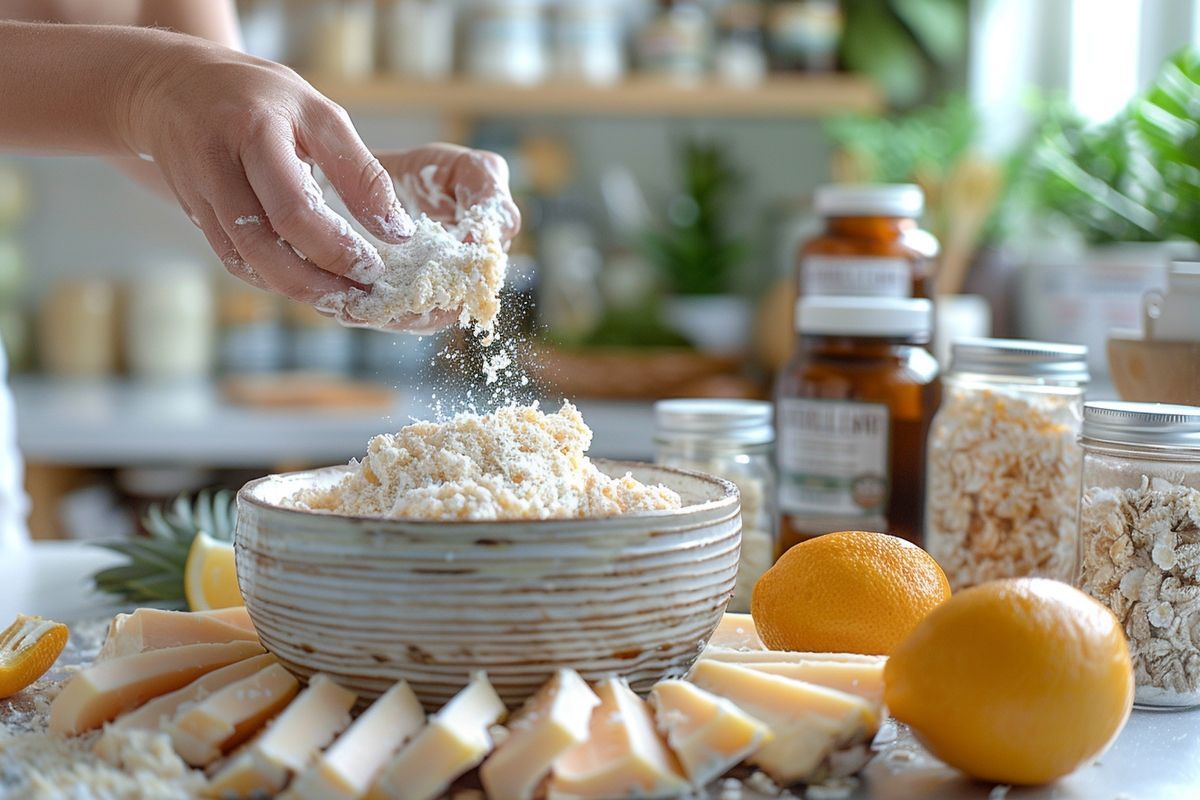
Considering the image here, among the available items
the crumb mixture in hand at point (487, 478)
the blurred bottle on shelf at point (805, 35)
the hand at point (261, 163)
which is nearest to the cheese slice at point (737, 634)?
the crumb mixture in hand at point (487, 478)

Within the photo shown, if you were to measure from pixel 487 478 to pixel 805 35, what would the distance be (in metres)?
2.49

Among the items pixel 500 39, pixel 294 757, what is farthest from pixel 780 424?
pixel 500 39

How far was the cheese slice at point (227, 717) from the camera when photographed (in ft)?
2.17

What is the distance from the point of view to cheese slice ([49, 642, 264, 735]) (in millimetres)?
707

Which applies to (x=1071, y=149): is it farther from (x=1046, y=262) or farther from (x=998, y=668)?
(x=998, y=668)

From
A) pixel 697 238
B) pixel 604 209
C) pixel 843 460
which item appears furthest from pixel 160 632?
pixel 604 209

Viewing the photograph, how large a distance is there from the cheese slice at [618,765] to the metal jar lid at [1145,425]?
1.24 ft

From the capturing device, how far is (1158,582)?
0.81 m

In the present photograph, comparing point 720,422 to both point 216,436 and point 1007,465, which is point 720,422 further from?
point 216,436

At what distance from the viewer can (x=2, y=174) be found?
3.20 meters

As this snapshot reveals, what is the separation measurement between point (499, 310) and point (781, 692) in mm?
357

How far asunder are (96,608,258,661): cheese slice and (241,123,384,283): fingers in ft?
0.80

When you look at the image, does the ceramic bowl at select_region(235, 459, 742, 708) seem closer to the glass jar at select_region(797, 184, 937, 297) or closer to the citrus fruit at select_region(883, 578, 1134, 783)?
the citrus fruit at select_region(883, 578, 1134, 783)

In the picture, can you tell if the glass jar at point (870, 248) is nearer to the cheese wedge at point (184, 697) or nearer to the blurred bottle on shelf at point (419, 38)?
the cheese wedge at point (184, 697)
